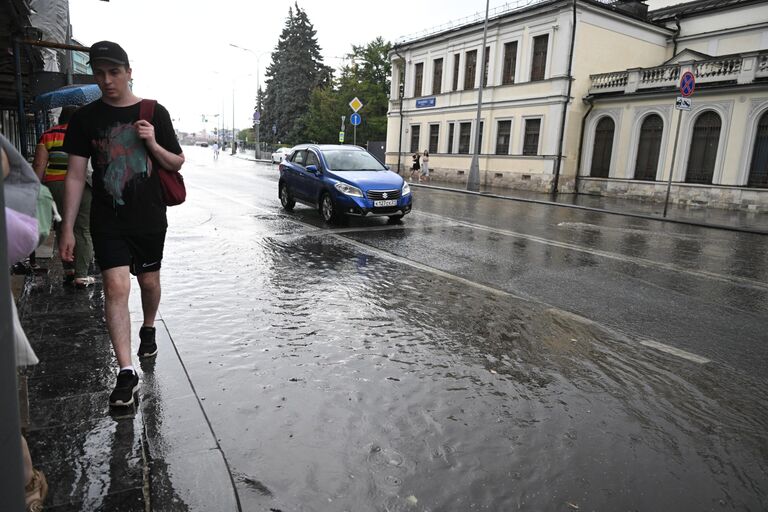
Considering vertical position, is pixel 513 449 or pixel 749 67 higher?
pixel 749 67

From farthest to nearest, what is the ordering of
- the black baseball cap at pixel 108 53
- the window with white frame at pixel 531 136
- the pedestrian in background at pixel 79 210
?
the window with white frame at pixel 531 136 < the pedestrian in background at pixel 79 210 < the black baseball cap at pixel 108 53

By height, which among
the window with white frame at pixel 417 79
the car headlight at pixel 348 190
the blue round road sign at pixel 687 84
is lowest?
the car headlight at pixel 348 190

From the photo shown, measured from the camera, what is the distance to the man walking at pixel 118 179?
3.35m

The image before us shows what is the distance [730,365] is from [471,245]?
5573 mm

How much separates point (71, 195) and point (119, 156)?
0.39 m

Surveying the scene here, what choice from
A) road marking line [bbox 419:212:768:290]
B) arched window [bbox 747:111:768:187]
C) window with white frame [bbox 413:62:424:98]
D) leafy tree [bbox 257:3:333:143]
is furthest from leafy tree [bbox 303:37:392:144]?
road marking line [bbox 419:212:768:290]

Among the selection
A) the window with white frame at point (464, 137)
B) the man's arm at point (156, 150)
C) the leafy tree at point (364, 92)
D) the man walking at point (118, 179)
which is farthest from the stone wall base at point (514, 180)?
the man walking at point (118, 179)

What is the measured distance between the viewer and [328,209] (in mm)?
11945

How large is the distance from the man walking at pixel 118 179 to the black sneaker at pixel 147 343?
638 millimetres

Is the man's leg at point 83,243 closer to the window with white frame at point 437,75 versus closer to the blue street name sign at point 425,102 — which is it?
the blue street name sign at point 425,102

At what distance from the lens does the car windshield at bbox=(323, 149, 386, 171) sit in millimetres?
12523

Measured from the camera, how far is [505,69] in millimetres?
29859

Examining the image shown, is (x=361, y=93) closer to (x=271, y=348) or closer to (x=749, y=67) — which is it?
(x=749, y=67)

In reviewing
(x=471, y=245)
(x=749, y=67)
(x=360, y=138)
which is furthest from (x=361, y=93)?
(x=471, y=245)
